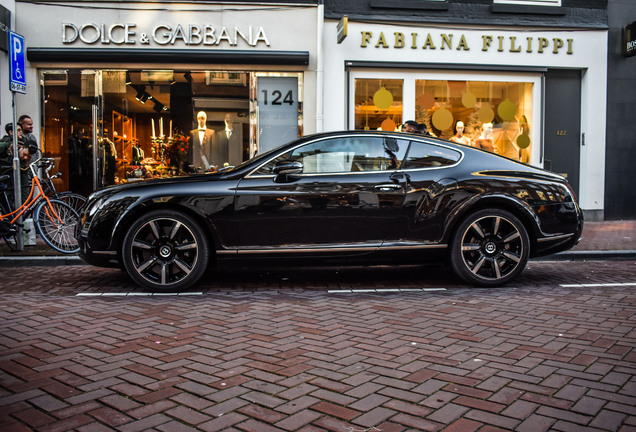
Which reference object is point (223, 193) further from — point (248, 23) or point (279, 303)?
point (248, 23)

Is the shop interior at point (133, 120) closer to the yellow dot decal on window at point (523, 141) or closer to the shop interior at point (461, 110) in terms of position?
the shop interior at point (461, 110)

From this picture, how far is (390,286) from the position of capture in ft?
20.4

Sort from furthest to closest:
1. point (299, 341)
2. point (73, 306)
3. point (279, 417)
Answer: point (73, 306), point (299, 341), point (279, 417)

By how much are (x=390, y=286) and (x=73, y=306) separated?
3.03 meters

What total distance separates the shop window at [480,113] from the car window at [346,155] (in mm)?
7233

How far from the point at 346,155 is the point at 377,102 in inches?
288

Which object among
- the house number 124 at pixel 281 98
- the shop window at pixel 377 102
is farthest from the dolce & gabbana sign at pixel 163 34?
the shop window at pixel 377 102

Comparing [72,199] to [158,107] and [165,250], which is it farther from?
[158,107]

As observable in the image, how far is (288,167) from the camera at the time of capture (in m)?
5.82

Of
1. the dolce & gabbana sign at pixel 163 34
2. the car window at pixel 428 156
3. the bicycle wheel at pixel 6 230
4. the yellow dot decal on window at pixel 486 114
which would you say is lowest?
the bicycle wheel at pixel 6 230

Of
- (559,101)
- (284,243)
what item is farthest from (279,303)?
(559,101)

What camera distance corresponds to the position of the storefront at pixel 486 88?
42.0 ft

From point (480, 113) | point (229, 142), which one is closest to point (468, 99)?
point (480, 113)

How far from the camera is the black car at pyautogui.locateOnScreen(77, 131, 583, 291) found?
19.1ft
